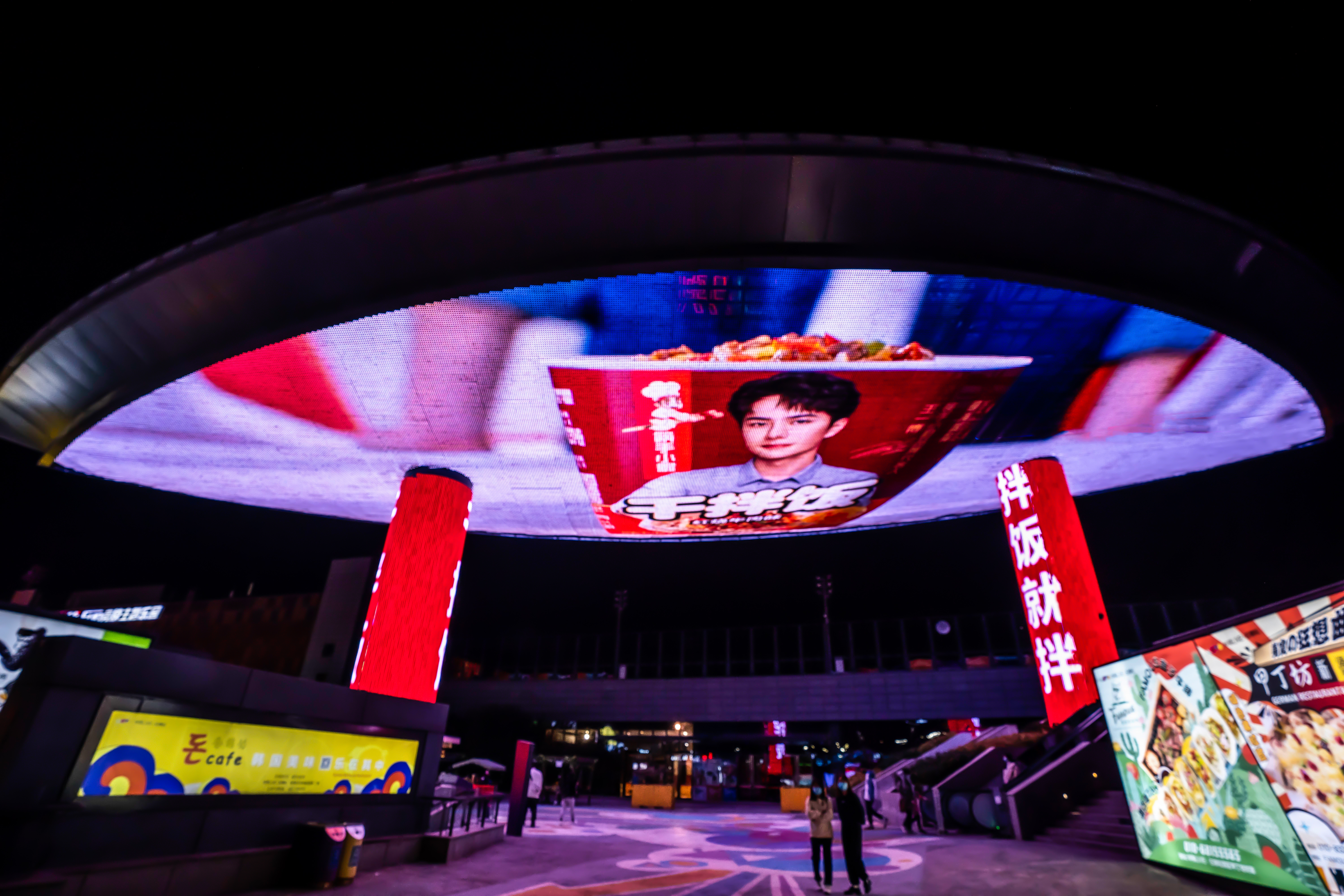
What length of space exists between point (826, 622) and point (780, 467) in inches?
894

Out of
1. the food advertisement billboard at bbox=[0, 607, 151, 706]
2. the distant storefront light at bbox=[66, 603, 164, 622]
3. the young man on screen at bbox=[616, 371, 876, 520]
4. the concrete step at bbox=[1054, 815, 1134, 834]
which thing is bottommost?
the concrete step at bbox=[1054, 815, 1134, 834]

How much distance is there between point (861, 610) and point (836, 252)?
121ft

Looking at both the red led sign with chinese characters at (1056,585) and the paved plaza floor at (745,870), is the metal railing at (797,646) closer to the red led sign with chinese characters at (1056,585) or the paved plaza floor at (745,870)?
the red led sign with chinese characters at (1056,585)

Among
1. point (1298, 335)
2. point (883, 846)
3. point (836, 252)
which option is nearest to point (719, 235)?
point (836, 252)

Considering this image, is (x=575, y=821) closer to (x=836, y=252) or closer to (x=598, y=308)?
(x=598, y=308)

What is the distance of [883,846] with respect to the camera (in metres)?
12.6

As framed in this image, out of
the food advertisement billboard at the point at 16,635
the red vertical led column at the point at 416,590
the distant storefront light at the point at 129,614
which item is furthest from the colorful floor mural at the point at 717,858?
the distant storefront light at the point at 129,614

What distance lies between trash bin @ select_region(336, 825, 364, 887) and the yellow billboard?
1.41m

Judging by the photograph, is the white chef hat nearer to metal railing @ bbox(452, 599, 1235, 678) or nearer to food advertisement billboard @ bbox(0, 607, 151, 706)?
food advertisement billboard @ bbox(0, 607, 151, 706)

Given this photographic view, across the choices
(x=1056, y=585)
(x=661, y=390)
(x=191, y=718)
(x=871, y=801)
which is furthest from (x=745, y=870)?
(x=1056, y=585)

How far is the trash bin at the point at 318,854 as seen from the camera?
7.24 meters

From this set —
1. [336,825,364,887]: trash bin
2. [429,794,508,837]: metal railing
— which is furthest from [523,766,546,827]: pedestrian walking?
[336,825,364,887]: trash bin

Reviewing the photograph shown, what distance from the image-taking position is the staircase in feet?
32.1

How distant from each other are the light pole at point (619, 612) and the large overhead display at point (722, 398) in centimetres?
2179
